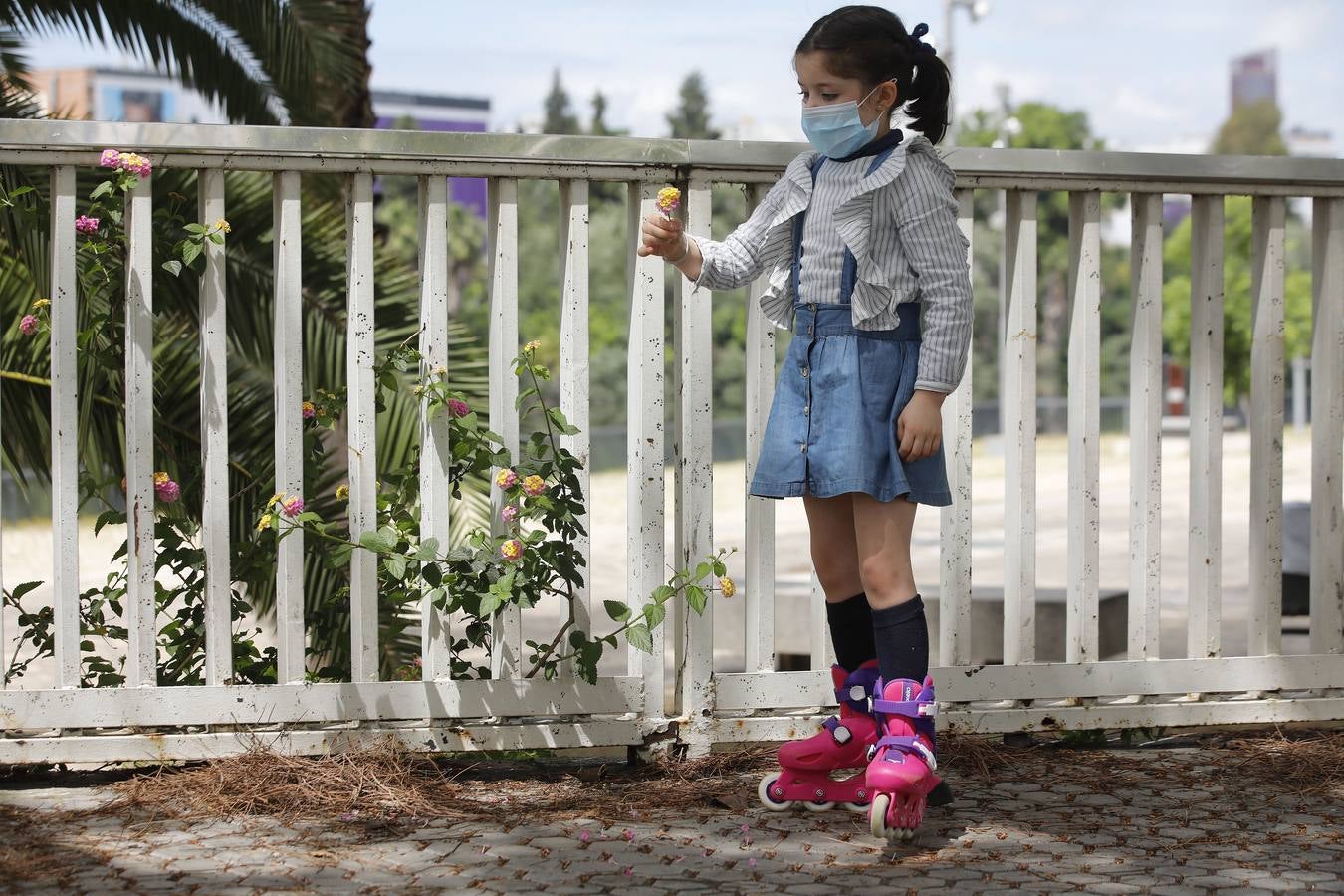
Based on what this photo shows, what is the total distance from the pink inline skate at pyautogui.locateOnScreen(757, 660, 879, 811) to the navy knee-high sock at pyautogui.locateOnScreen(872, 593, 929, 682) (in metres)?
0.16

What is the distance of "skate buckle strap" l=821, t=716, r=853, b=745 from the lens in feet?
10.6

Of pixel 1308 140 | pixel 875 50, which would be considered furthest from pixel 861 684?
pixel 1308 140

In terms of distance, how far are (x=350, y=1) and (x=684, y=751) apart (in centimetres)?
573

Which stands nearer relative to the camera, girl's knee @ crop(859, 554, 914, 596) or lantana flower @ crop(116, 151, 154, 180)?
girl's knee @ crop(859, 554, 914, 596)

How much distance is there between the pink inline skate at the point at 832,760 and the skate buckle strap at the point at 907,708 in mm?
198

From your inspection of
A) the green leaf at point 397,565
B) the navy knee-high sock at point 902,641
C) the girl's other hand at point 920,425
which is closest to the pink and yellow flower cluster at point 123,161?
the green leaf at point 397,565

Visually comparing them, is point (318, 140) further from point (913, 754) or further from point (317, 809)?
point (913, 754)

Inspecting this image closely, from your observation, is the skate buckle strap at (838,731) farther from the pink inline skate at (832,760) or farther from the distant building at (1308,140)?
the distant building at (1308,140)

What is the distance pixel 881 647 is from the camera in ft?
10.1

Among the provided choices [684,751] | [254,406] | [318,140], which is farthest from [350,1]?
[684,751]

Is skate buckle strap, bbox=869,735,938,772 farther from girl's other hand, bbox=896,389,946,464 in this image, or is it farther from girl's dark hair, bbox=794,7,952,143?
girl's dark hair, bbox=794,7,952,143

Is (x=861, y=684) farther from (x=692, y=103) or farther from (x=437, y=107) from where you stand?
(x=437, y=107)

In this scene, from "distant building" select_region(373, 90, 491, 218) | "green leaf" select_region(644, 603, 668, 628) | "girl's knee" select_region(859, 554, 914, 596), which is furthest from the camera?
"distant building" select_region(373, 90, 491, 218)

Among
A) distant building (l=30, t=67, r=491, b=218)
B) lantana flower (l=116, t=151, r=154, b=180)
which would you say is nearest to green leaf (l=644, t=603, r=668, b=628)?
lantana flower (l=116, t=151, r=154, b=180)
